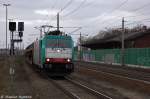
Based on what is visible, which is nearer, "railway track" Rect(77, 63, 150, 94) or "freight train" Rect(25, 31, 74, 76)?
"railway track" Rect(77, 63, 150, 94)

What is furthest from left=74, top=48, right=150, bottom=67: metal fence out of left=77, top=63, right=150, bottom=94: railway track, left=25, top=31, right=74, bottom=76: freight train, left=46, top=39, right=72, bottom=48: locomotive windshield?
left=25, top=31, right=74, bottom=76: freight train

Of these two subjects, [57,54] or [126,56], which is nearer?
[57,54]

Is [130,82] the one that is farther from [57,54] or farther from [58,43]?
[58,43]

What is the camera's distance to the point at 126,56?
56.2m

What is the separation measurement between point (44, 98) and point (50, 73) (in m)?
11.9

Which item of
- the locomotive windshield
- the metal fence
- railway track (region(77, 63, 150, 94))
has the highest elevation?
the locomotive windshield

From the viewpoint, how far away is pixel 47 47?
92.9 ft

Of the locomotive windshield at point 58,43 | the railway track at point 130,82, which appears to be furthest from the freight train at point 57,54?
the railway track at point 130,82

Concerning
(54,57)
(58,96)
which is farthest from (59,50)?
(58,96)

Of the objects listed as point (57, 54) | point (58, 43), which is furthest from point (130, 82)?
→ point (58, 43)

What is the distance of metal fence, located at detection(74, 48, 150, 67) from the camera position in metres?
48.5

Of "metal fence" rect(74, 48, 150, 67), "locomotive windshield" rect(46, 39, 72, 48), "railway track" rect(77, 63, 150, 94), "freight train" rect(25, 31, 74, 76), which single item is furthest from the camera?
"metal fence" rect(74, 48, 150, 67)

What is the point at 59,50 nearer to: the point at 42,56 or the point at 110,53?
the point at 42,56

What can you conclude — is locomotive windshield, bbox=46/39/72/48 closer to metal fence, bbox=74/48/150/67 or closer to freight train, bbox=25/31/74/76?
freight train, bbox=25/31/74/76
